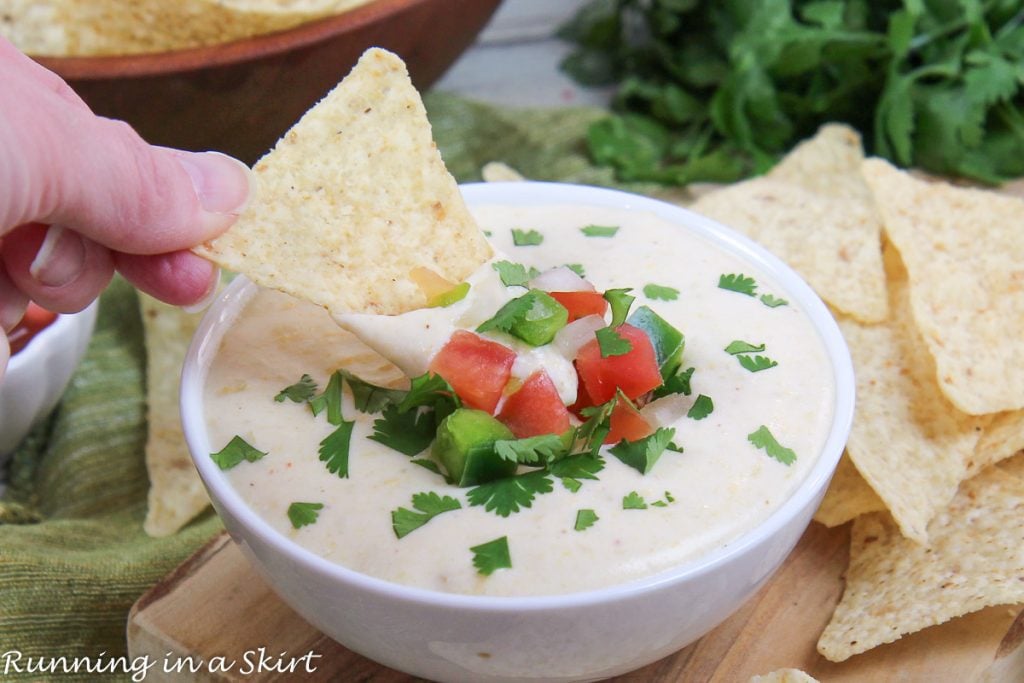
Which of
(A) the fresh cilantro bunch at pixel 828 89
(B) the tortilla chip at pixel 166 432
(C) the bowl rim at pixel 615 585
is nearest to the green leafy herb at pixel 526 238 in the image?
(C) the bowl rim at pixel 615 585

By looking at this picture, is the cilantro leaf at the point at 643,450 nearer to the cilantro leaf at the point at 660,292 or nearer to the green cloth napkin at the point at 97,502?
the cilantro leaf at the point at 660,292

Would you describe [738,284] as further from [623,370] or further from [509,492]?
[509,492]

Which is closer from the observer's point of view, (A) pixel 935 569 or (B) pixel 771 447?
(B) pixel 771 447

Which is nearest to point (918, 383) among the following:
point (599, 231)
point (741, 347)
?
point (741, 347)

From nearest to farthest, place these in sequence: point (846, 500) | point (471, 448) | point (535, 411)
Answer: point (471, 448) → point (535, 411) → point (846, 500)

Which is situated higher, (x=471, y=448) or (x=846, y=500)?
(x=471, y=448)

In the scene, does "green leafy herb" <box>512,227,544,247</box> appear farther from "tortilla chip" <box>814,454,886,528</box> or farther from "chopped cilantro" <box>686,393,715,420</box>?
"tortilla chip" <box>814,454,886,528</box>

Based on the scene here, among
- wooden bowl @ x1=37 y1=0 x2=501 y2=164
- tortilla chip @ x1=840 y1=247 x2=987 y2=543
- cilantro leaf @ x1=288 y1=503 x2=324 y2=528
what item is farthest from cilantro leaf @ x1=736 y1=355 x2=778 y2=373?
wooden bowl @ x1=37 y1=0 x2=501 y2=164
